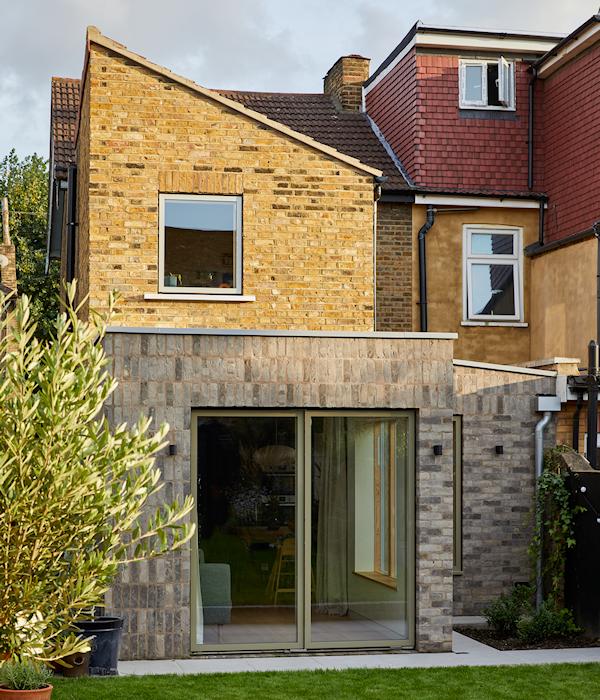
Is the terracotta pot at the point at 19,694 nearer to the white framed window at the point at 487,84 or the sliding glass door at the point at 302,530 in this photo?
the sliding glass door at the point at 302,530

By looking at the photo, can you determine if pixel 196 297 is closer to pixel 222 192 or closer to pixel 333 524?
pixel 222 192

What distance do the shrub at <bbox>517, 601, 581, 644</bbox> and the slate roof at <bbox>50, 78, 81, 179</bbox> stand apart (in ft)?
31.7

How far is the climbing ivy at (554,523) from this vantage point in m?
14.4

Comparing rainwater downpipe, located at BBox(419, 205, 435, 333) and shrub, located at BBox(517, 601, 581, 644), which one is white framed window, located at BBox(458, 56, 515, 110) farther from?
shrub, located at BBox(517, 601, 581, 644)

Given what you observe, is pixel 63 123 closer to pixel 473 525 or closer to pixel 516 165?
pixel 516 165

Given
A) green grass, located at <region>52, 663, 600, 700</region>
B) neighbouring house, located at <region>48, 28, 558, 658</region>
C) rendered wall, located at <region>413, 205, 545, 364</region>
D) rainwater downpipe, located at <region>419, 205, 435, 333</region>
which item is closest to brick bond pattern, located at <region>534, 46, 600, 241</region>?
rendered wall, located at <region>413, 205, 545, 364</region>

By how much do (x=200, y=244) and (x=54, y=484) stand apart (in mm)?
7817

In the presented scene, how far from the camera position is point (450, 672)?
1213 centimetres

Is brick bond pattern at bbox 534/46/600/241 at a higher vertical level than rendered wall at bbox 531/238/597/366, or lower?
higher

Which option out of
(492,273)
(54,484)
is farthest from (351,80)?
(54,484)

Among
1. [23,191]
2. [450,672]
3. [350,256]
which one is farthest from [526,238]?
[23,191]

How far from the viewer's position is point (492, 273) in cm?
2109

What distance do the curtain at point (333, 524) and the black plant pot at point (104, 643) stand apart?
2.35 m

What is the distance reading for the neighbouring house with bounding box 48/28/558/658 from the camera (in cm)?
1286
